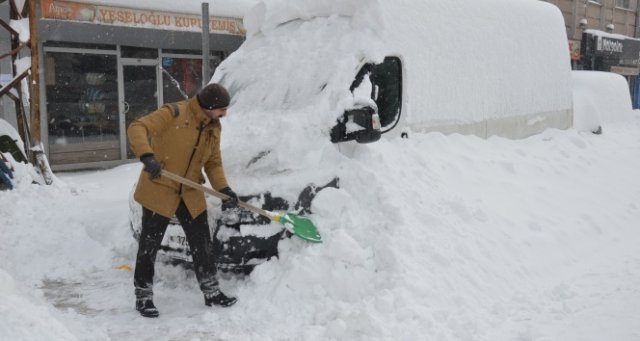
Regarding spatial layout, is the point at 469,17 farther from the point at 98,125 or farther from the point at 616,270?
the point at 98,125

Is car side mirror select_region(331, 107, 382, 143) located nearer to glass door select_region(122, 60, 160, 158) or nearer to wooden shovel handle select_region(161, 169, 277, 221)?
wooden shovel handle select_region(161, 169, 277, 221)

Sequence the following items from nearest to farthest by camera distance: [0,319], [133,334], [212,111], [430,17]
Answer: [0,319] → [133,334] → [212,111] → [430,17]

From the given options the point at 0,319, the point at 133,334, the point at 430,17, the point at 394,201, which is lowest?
the point at 133,334

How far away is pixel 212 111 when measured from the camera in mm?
4504

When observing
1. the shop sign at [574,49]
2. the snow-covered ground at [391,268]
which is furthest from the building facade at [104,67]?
the shop sign at [574,49]

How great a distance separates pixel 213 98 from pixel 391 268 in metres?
1.83

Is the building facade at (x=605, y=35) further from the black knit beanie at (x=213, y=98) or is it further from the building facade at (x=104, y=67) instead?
the black knit beanie at (x=213, y=98)

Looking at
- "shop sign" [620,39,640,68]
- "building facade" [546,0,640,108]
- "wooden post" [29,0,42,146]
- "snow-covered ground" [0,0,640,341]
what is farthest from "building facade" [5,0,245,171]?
"shop sign" [620,39,640,68]

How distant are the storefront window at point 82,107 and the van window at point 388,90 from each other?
25.5 feet

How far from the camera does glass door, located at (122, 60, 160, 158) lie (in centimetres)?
1296

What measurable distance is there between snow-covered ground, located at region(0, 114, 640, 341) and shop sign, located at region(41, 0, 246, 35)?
4.54m

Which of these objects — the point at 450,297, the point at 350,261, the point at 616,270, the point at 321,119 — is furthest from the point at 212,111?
the point at 616,270

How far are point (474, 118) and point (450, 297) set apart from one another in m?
4.01

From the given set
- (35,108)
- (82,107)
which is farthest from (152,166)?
(82,107)
